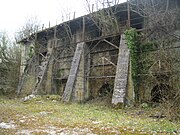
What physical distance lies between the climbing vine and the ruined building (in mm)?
310

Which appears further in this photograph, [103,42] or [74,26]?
[74,26]

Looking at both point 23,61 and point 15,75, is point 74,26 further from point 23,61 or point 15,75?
point 15,75

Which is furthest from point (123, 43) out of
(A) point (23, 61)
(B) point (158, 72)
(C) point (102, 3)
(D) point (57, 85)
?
(A) point (23, 61)

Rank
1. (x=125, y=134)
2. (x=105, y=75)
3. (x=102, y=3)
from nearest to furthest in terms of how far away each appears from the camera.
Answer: (x=125, y=134) → (x=105, y=75) → (x=102, y=3)

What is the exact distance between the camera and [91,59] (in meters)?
18.4

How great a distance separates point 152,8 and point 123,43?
11.8 ft

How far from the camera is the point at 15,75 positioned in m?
29.7

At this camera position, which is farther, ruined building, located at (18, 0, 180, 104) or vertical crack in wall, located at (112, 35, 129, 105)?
ruined building, located at (18, 0, 180, 104)

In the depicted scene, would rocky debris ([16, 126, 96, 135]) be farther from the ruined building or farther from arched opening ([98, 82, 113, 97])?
arched opening ([98, 82, 113, 97])

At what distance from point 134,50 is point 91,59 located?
16.9 ft

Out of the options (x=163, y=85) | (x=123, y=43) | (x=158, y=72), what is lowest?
(x=163, y=85)

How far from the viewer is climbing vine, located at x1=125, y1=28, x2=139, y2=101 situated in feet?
44.4

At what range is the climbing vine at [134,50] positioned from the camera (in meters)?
13.5

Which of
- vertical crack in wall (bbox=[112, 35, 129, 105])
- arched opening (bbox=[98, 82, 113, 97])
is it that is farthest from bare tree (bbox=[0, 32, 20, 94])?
vertical crack in wall (bbox=[112, 35, 129, 105])
